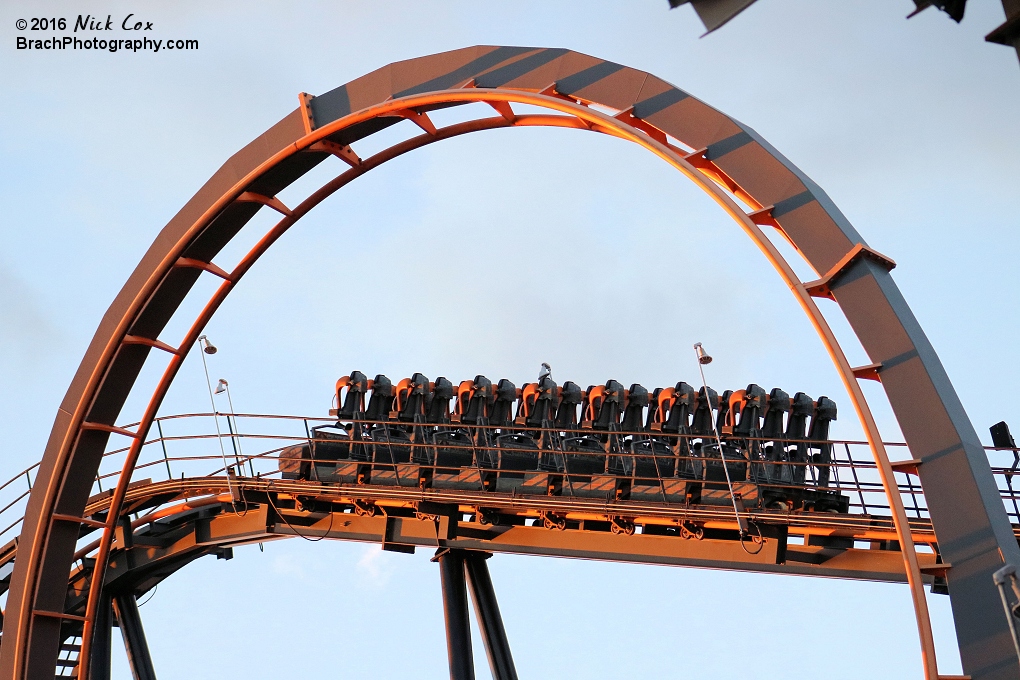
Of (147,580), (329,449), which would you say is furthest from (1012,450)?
(147,580)

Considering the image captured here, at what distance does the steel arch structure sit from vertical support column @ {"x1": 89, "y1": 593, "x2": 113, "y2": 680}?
4.27 metres

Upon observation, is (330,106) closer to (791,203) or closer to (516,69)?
(516,69)

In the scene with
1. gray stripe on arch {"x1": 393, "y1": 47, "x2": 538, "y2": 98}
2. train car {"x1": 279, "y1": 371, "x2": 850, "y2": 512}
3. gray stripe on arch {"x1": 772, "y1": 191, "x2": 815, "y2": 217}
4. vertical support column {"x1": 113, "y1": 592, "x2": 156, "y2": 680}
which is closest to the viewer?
gray stripe on arch {"x1": 772, "y1": 191, "x2": 815, "y2": 217}

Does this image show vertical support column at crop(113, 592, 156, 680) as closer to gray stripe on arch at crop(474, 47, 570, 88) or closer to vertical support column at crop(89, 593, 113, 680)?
vertical support column at crop(89, 593, 113, 680)

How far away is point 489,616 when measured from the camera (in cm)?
1869

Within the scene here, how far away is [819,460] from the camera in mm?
17375

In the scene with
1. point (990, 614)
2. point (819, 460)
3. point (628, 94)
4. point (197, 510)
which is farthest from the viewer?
point (197, 510)

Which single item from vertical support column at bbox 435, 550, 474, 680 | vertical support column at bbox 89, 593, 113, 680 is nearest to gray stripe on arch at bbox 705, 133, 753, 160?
vertical support column at bbox 435, 550, 474, 680

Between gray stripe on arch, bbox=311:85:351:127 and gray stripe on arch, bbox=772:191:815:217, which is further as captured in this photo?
gray stripe on arch, bbox=311:85:351:127

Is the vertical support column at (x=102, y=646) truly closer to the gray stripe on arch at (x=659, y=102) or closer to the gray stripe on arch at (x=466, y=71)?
the gray stripe on arch at (x=466, y=71)

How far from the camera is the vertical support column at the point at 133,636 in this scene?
2161cm

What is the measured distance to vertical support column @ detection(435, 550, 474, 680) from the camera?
18.2 m

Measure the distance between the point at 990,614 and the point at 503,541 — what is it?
9312 mm

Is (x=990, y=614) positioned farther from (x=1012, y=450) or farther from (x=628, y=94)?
(x=1012, y=450)
